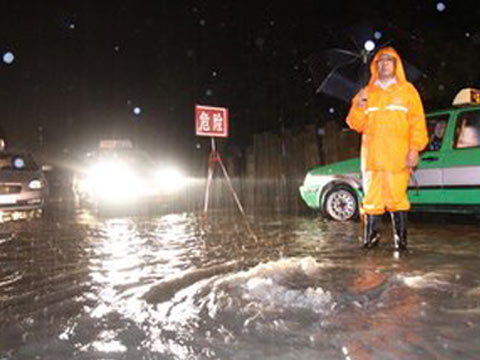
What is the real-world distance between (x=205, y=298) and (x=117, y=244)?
3.32 m

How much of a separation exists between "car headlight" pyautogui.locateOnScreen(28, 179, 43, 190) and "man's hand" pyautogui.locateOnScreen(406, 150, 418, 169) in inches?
333

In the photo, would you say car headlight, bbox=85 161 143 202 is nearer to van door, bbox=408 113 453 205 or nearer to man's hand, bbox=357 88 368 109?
van door, bbox=408 113 453 205

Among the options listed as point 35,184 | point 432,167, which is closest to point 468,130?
point 432,167

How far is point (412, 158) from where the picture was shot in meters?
5.89

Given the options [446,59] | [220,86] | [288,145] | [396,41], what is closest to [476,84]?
[446,59]

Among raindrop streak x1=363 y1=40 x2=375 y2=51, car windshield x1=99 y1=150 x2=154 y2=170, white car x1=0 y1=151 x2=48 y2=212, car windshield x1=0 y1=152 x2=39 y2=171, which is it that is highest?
raindrop streak x1=363 y1=40 x2=375 y2=51

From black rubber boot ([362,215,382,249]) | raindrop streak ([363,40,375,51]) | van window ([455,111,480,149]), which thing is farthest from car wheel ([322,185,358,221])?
black rubber boot ([362,215,382,249])

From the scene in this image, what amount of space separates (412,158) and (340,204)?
328cm

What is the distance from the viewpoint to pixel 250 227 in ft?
28.6

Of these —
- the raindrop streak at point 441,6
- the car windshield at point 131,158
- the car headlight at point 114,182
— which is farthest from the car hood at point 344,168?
the car windshield at point 131,158

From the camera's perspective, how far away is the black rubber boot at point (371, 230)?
6207 mm

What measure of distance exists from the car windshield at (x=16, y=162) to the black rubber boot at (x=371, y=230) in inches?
336

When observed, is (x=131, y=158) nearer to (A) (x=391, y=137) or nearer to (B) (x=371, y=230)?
(B) (x=371, y=230)

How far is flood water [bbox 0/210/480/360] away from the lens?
314cm
